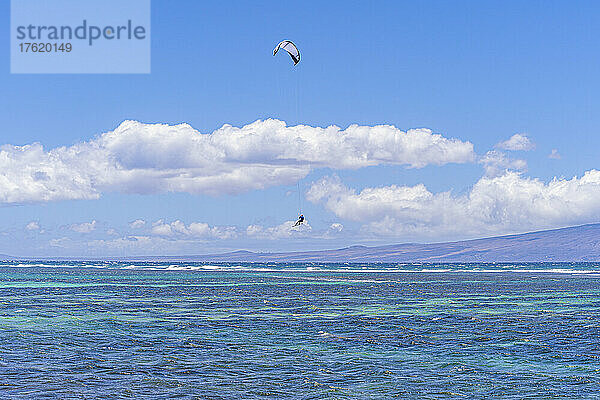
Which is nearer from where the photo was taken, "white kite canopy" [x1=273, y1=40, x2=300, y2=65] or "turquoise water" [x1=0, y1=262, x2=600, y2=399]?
"turquoise water" [x1=0, y1=262, x2=600, y2=399]

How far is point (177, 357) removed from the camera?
39.0m

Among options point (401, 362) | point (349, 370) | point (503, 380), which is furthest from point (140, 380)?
point (503, 380)

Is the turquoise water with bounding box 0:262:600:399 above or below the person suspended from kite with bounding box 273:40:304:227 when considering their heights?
below

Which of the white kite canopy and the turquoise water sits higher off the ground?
the white kite canopy

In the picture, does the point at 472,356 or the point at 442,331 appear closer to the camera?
the point at 472,356

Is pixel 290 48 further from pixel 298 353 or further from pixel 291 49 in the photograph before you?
pixel 298 353

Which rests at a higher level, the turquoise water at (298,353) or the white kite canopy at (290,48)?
the white kite canopy at (290,48)

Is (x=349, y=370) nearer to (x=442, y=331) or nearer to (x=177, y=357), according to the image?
A: (x=177, y=357)

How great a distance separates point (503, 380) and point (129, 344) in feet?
67.9

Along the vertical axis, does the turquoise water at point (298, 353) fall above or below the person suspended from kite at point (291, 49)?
below

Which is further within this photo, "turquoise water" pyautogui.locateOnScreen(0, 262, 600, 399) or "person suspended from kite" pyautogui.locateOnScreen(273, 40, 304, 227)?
"person suspended from kite" pyautogui.locateOnScreen(273, 40, 304, 227)

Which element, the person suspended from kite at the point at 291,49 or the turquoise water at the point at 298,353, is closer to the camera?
the turquoise water at the point at 298,353

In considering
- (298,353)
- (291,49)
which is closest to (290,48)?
(291,49)

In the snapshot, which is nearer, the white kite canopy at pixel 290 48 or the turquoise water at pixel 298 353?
the turquoise water at pixel 298 353
